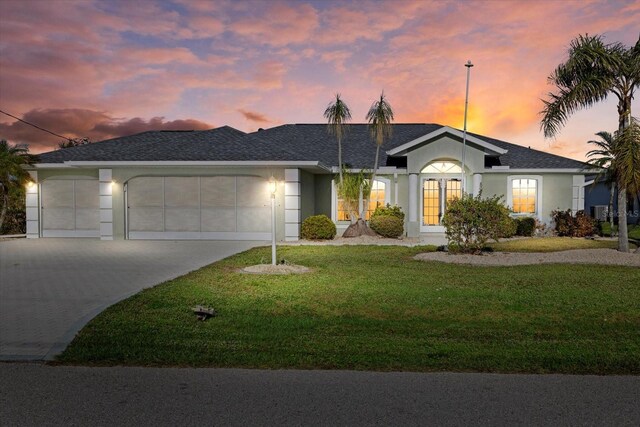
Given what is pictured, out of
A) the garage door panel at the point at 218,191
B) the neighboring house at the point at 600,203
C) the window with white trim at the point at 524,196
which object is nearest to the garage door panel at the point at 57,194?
the garage door panel at the point at 218,191

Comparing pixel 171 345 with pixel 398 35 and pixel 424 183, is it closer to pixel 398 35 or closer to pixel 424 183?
pixel 398 35

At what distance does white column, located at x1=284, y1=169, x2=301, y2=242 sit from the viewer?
66.7ft

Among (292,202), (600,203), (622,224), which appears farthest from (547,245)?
(600,203)

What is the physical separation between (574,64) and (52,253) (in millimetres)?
17254

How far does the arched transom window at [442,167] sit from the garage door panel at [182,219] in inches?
412

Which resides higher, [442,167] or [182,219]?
[442,167]

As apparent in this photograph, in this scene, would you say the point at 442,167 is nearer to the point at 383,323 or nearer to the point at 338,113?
the point at 338,113

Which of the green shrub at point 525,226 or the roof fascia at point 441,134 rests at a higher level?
the roof fascia at point 441,134

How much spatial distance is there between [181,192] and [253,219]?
3.28 metres

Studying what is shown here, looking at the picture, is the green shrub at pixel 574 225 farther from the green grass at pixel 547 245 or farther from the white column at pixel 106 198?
the white column at pixel 106 198

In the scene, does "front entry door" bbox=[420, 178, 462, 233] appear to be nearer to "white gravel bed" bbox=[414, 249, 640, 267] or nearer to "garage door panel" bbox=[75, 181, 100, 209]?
"white gravel bed" bbox=[414, 249, 640, 267]

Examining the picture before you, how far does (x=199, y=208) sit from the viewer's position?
838 inches

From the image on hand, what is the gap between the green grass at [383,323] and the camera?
5426mm

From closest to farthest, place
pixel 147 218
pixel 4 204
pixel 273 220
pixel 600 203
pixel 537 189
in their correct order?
pixel 273 220, pixel 147 218, pixel 537 189, pixel 4 204, pixel 600 203
